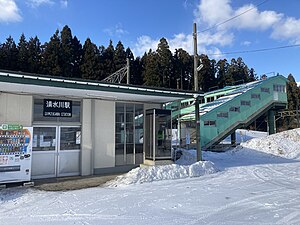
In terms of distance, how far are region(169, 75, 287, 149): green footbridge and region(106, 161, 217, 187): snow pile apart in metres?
8.37

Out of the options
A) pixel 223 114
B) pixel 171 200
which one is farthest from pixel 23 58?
pixel 171 200

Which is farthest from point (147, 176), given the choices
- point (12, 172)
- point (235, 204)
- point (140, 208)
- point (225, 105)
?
point (225, 105)

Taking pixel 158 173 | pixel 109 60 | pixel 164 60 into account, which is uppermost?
pixel 164 60

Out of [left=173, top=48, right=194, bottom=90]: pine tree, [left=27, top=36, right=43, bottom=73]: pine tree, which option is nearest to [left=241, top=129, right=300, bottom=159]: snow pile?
[left=173, top=48, right=194, bottom=90]: pine tree

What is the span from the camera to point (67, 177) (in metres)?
9.38

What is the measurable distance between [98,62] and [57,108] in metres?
30.7

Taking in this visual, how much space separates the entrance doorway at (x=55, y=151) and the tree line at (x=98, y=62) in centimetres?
2712

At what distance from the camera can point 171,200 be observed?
6355mm

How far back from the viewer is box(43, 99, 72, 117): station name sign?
9.33 meters

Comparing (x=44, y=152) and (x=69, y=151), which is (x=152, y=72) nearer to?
(x=69, y=151)

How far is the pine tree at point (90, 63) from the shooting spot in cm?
3759

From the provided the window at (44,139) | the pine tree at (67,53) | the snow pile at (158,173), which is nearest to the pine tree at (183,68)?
the pine tree at (67,53)

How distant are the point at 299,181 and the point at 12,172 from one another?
10089mm

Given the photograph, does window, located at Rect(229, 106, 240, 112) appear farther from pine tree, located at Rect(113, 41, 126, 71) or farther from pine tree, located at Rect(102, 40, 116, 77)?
pine tree, located at Rect(113, 41, 126, 71)
